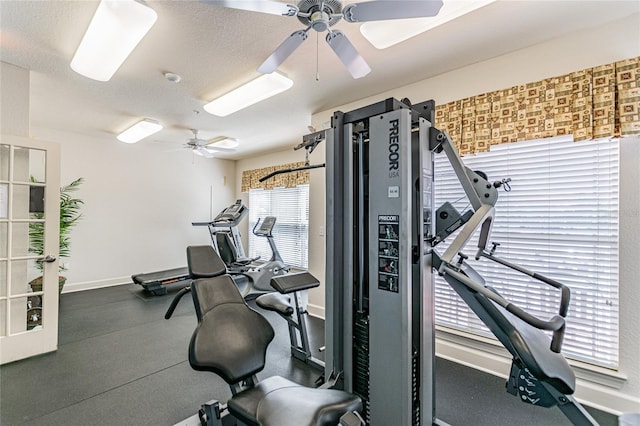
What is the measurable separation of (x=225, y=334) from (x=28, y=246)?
2.58 metres

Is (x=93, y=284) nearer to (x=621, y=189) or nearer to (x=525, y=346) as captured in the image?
(x=525, y=346)

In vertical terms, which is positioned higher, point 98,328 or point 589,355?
point 589,355

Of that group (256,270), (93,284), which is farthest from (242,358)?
(93,284)

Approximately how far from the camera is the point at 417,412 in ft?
5.22

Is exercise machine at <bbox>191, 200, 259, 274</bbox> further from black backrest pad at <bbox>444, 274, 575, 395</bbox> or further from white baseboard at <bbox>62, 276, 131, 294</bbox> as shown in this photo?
black backrest pad at <bbox>444, 274, 575, 395</bbox>

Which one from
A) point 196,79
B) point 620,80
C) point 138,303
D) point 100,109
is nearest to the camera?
point 620,80

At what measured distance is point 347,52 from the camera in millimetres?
1836

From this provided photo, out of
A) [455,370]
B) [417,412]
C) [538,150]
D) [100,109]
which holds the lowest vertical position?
[455,370]

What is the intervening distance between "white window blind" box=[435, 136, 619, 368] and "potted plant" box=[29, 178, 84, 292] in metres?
3.92

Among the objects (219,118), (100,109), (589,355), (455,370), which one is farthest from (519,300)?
(100,109)

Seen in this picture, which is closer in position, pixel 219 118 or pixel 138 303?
pixel 219 118

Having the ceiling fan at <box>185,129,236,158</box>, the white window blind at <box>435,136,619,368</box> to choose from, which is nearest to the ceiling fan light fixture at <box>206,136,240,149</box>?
the ceiling fan at <box>185,129,236,158</box>

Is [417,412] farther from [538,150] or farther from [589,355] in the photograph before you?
[538,150]

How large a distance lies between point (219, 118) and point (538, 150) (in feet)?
12.1
